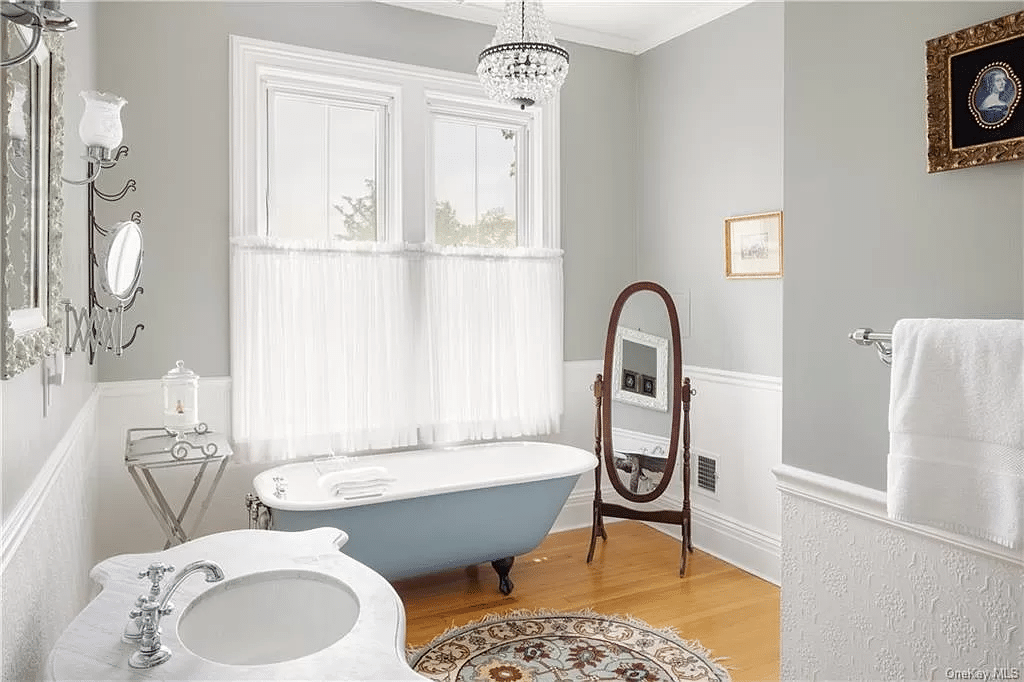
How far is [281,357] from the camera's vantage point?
3428 millimetres

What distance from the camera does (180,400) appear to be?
300 cm

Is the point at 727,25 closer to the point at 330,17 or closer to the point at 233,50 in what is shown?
the point at 330,17

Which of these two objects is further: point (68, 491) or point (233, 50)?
point (233, 50)

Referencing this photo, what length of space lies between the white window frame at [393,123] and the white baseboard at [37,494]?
1508mm

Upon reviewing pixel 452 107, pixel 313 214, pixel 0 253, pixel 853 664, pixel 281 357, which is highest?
pixel 452 107

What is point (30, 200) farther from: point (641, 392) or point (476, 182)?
point (641, 392)

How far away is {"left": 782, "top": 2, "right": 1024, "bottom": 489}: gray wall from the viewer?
56.7 inches

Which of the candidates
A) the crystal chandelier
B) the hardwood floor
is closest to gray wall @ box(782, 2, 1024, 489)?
the crystal chandelier

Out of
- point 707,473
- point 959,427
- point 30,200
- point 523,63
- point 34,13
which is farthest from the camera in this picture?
point 707,473

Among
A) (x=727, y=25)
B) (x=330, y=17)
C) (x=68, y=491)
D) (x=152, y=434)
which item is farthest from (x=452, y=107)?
(x=68, y=491)

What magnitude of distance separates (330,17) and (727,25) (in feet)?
6.83

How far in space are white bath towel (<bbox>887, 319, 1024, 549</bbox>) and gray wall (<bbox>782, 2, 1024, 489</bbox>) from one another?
10 centimetres

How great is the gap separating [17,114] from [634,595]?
2986 millimetres

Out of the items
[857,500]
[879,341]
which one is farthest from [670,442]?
[879,341]
